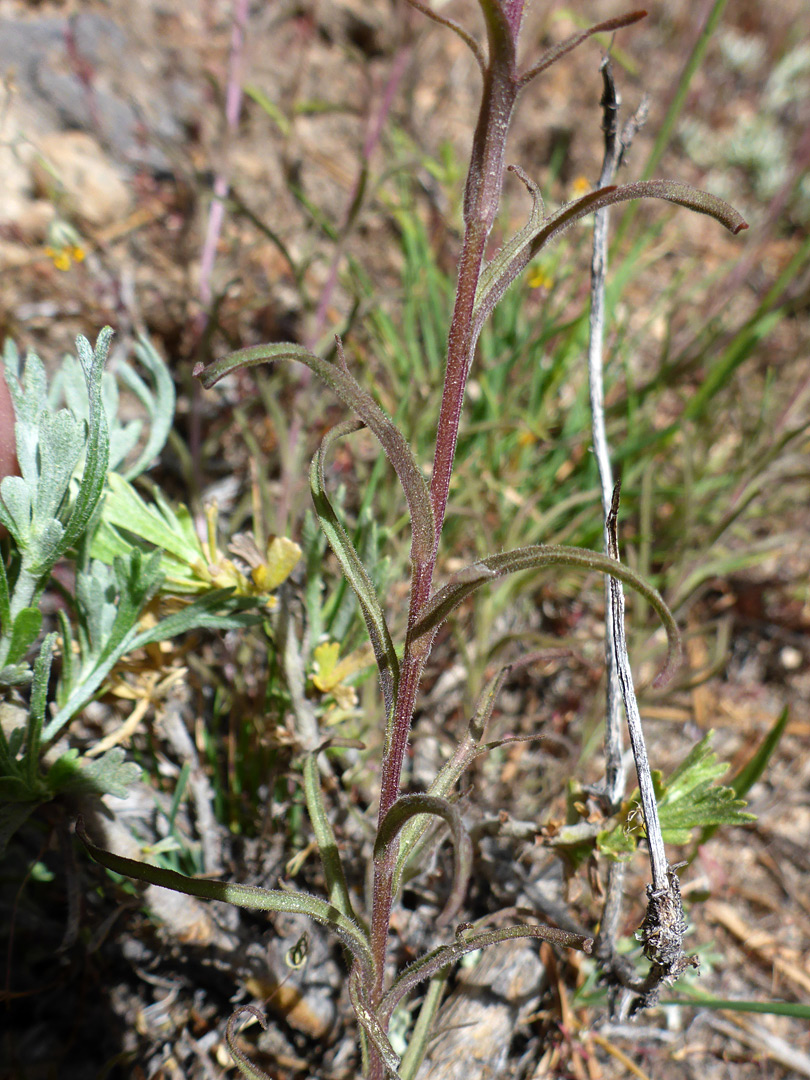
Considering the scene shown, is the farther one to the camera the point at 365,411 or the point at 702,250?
the point at 702,250

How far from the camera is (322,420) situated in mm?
2268

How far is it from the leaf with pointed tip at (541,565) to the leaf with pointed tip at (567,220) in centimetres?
26

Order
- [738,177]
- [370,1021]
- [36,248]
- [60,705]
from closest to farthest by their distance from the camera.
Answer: [370,1021]
[60,705]
[36,248]
[738,177]

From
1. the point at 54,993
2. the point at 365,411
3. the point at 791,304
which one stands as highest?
the point at 791,304

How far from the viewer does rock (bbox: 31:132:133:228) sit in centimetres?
254

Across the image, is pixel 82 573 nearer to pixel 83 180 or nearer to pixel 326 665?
pixel 326 665

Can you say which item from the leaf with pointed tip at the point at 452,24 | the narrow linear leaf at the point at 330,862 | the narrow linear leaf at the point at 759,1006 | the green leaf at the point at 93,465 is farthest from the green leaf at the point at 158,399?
the narrow linear leaf at the point at 759,1006

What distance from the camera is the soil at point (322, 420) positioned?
140cm

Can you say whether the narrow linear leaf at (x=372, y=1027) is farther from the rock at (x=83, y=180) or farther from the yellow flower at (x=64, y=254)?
the rock at (x=83, y=180)

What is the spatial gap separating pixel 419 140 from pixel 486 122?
2510 millimetres

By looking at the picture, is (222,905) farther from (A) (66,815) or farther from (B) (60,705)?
(B) (60,705)

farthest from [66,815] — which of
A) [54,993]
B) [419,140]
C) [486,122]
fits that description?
[419,140]

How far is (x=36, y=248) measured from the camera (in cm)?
246

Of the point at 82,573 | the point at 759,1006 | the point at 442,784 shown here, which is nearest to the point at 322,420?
the point at 82,573
